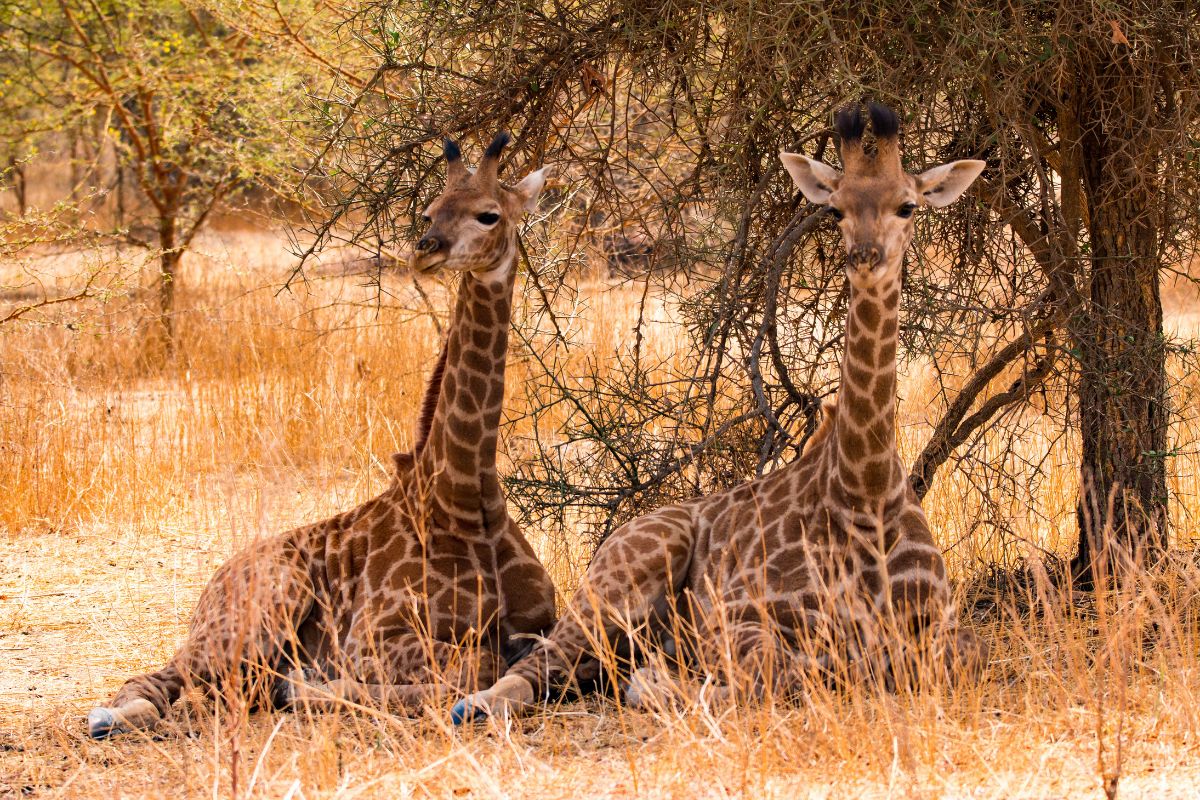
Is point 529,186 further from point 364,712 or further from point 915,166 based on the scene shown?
point 364,712

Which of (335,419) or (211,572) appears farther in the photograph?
(335,419)

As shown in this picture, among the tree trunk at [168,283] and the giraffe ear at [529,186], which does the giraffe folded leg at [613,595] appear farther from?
the tree trunk at [168,283]

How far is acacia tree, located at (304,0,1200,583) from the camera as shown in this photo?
549 centimetres

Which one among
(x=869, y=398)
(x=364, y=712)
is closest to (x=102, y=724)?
(x=364, y=712)

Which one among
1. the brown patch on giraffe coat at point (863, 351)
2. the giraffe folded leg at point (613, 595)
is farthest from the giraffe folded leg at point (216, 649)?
the brown patch on giraffe coat at point (863, 351)

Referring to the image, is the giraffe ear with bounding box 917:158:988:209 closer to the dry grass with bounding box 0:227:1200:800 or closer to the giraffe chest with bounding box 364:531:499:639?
the dry grass with bounding box 0:227:1200:800

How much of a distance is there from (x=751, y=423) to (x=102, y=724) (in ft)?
10.2

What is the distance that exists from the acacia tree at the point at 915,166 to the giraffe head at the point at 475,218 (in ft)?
2.79

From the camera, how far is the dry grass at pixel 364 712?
399 cm

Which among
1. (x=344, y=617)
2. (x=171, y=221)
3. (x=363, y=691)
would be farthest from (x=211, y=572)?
(x=171, y=221)

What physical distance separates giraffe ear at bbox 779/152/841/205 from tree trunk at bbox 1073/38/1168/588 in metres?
1.45

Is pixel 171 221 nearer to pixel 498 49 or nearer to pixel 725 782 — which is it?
pixel 498 49

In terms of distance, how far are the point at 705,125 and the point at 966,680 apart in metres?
3.10

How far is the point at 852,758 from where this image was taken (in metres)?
3.96
